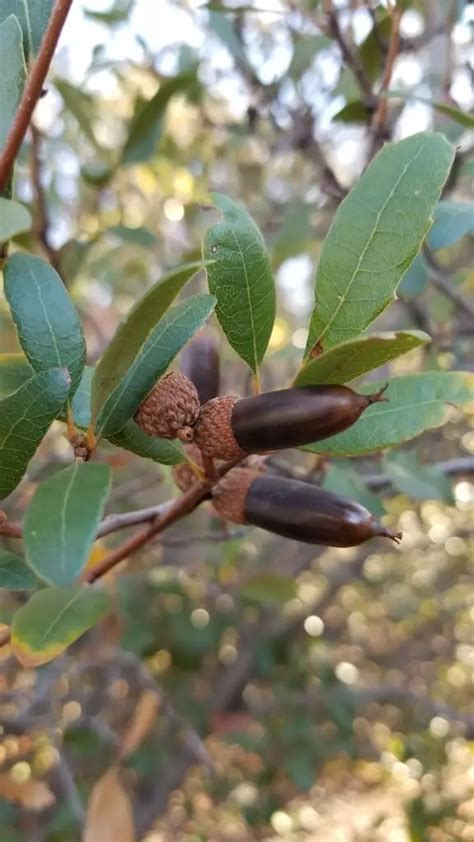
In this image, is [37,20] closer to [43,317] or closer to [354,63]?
[43,317]

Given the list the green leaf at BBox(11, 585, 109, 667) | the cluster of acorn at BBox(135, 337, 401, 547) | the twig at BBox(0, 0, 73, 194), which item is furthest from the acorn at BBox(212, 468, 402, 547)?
the twig at BBox(0, 0, 73, 194)

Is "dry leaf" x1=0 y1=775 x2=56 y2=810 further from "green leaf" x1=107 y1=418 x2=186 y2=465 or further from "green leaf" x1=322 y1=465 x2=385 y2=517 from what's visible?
"green leaf" x1=107 y1=418 x2=186 y2=465

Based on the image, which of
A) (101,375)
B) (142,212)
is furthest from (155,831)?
(101,375)

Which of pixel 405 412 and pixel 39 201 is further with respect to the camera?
pixel 39 201

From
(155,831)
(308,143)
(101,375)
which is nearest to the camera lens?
(101,375)

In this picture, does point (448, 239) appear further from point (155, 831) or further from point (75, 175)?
point (155, 831)

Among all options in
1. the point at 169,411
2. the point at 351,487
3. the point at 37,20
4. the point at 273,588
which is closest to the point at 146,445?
the point at 169,411
